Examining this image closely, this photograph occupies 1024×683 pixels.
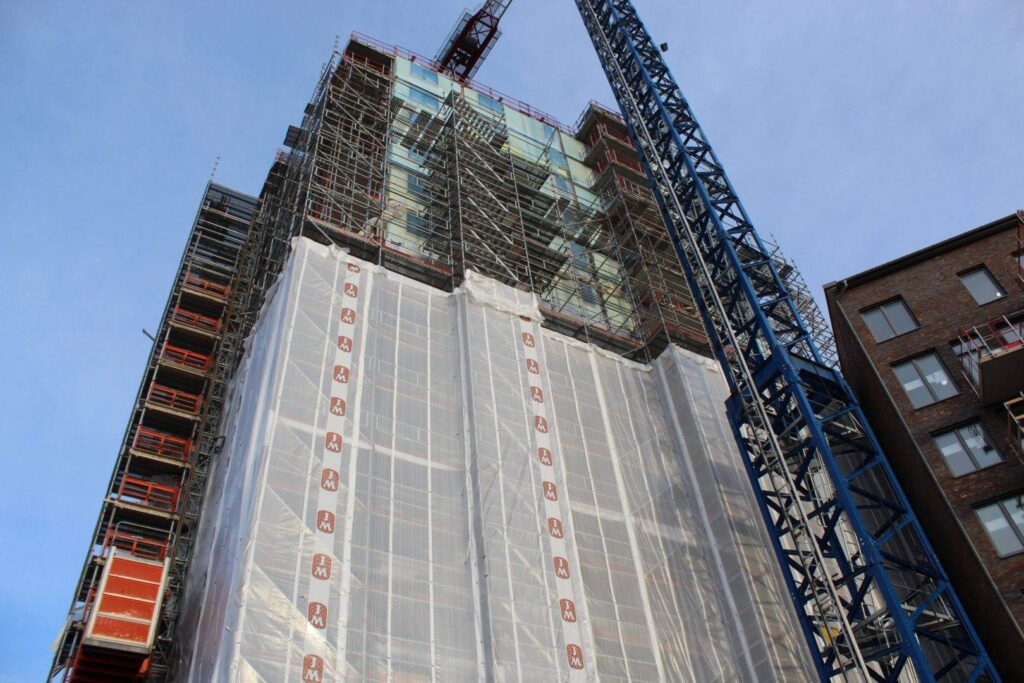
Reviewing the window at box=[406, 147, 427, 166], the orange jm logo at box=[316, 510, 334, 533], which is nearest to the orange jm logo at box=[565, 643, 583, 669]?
the orange jm logo at box=[316, 510, 334, 533]

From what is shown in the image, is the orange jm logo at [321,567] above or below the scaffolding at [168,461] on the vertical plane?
below

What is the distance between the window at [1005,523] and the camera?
18.2 m

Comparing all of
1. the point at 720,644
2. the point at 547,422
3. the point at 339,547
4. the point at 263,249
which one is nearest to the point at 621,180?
the point at 263,249

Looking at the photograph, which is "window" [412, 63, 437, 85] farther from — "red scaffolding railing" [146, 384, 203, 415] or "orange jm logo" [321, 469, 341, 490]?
"orange jm logo" [321, 469, 341, 490]

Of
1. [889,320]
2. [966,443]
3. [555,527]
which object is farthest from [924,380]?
[555,527]

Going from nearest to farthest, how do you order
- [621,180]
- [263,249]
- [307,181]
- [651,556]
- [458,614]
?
[458,614], [651,556], [307,181], [263,249], [621,180]

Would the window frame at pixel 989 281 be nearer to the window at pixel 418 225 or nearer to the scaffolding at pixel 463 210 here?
the scaffolding at pixel 463 210

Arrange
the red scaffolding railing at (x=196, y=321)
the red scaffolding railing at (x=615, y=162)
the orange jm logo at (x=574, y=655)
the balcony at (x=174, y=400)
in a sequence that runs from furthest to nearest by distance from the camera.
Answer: the red scaffolding railing at (x=615, y=162)
the red scaffolding railing at (x=196, y=321)
the balcony at (x=174, y=400)
the orange jm logo at (x=574, y=655)

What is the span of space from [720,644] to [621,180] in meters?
22.4

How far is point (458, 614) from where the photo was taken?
17906 millimetres

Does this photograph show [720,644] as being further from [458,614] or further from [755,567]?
[458,614]

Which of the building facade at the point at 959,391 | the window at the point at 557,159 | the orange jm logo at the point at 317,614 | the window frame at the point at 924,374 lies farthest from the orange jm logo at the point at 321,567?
the window at the point at 557,159

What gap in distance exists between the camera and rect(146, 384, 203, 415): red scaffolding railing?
26.0 m

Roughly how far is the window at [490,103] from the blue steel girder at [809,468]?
899 centimetres
